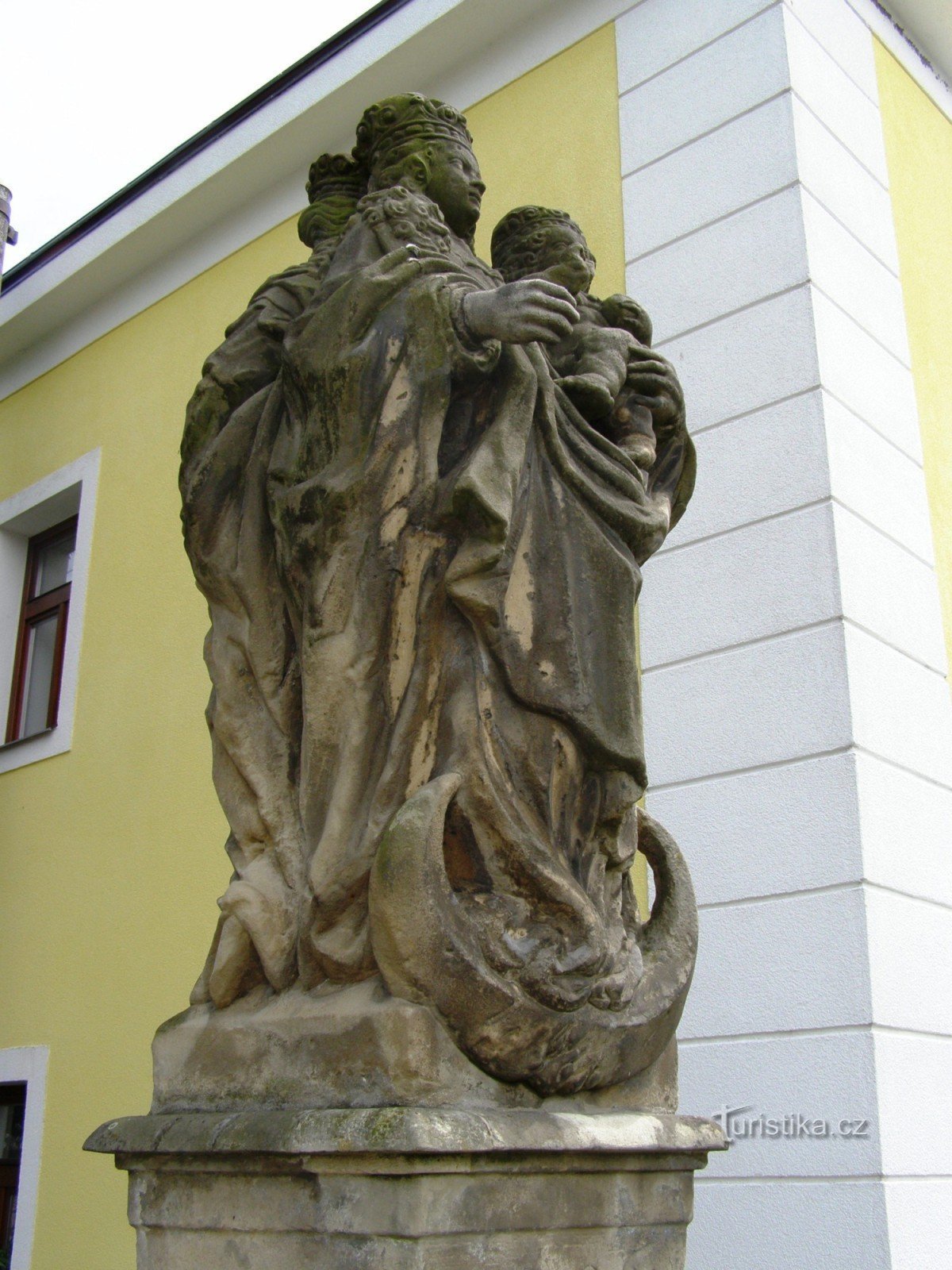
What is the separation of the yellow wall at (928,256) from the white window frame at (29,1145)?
4.37 m

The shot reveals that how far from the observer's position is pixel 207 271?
723 centimetres

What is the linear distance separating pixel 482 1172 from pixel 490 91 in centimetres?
506

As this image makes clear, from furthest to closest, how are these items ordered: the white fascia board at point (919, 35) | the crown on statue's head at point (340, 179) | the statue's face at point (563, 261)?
the white fascia board at point (919, 35) < the crown on statue's head at point (340, 179) < the statue's face at point (563, 261)

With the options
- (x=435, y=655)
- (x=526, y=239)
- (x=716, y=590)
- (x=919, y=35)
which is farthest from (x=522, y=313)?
(x=919, y=35)

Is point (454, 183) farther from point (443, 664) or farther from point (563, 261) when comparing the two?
point (443, 664)

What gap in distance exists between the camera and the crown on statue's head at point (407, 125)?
264cm

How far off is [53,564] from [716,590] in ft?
17.0

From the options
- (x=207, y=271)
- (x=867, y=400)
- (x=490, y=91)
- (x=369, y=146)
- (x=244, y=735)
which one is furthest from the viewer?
(x=207, y=271)

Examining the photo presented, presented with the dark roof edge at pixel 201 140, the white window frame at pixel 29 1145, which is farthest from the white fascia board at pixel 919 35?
the white window frame at pixel 29 1145

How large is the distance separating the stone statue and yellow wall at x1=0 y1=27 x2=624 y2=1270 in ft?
9.21

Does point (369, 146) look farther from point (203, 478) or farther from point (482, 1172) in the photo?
point (482, 1172)

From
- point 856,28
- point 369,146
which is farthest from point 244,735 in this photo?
point 856,28

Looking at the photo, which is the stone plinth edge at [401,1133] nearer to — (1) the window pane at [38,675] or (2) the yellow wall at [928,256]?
(2) the yellow wall at [928,256]

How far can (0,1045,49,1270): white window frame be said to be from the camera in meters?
5.93
